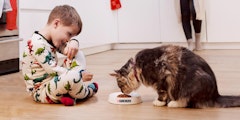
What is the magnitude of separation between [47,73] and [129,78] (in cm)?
38

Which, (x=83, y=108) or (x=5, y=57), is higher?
(x=5, y=57)

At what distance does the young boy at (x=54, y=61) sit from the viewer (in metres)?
1.59

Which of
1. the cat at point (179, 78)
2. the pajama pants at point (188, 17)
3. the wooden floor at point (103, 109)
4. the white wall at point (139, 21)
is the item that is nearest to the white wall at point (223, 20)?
the pajama pants at point (188, 17)

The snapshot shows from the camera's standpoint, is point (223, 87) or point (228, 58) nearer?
point (223, 87)

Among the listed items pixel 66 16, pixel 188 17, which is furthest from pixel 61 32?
pixel 188 17

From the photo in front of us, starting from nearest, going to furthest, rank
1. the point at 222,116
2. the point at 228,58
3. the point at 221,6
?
the point at 222,116 < the point at 228,58 < the point at 221,6

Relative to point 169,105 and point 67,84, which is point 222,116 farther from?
point 67,84

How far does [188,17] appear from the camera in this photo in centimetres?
375

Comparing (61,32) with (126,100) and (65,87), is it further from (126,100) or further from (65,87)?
(126,100)

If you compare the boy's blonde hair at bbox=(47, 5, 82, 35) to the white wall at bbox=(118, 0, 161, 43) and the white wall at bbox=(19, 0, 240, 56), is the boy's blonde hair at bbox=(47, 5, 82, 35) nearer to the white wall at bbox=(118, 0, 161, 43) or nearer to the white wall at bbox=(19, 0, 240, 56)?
the white wall at bbox=(19, 0, 240, 56)

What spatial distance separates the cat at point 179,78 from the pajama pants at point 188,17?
90.2 inches

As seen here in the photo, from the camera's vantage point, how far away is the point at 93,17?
3.82 meters

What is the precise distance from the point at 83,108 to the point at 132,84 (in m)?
0.24

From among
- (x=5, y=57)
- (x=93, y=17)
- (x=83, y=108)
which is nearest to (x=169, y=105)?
(x=83, y=108)
